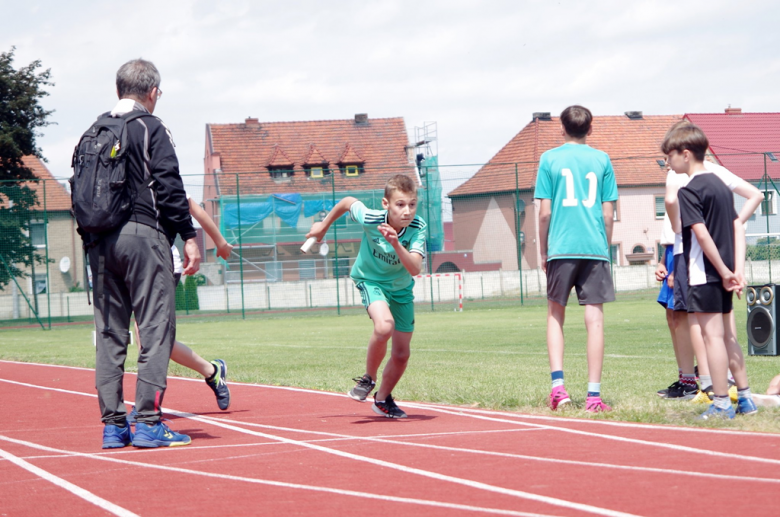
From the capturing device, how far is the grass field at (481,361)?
6.38 m

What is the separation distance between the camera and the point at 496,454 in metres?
4.46

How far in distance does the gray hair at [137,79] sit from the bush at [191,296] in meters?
26.4

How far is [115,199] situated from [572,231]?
2.93 m

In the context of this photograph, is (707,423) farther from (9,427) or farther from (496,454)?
(9,427)

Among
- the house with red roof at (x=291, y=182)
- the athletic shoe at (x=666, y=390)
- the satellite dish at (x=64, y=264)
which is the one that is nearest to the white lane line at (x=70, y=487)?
the athletic shoe at (x=666, y=390)

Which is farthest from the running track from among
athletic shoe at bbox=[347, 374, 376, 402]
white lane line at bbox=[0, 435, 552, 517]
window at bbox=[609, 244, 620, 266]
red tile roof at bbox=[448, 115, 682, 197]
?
red tile roof at bbox=[448, 115, 682, 197]

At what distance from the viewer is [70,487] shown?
400 cm

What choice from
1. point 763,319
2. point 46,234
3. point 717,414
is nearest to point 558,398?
point 717,414

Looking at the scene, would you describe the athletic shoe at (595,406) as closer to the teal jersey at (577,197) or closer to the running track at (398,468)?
the running track at (398,468)

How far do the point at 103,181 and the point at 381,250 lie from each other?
6.23ft

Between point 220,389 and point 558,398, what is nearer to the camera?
point 558,398

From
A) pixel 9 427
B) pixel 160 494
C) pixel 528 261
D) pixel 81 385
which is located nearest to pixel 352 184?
pixel 528 261

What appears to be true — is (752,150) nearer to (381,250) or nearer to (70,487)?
(381,250)

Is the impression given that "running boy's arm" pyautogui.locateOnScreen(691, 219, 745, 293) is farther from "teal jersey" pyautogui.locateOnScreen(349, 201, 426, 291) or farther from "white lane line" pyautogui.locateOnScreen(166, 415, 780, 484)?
"teal jersey" pyautogui.locateOnScreen(349, 201, 426, 291)
